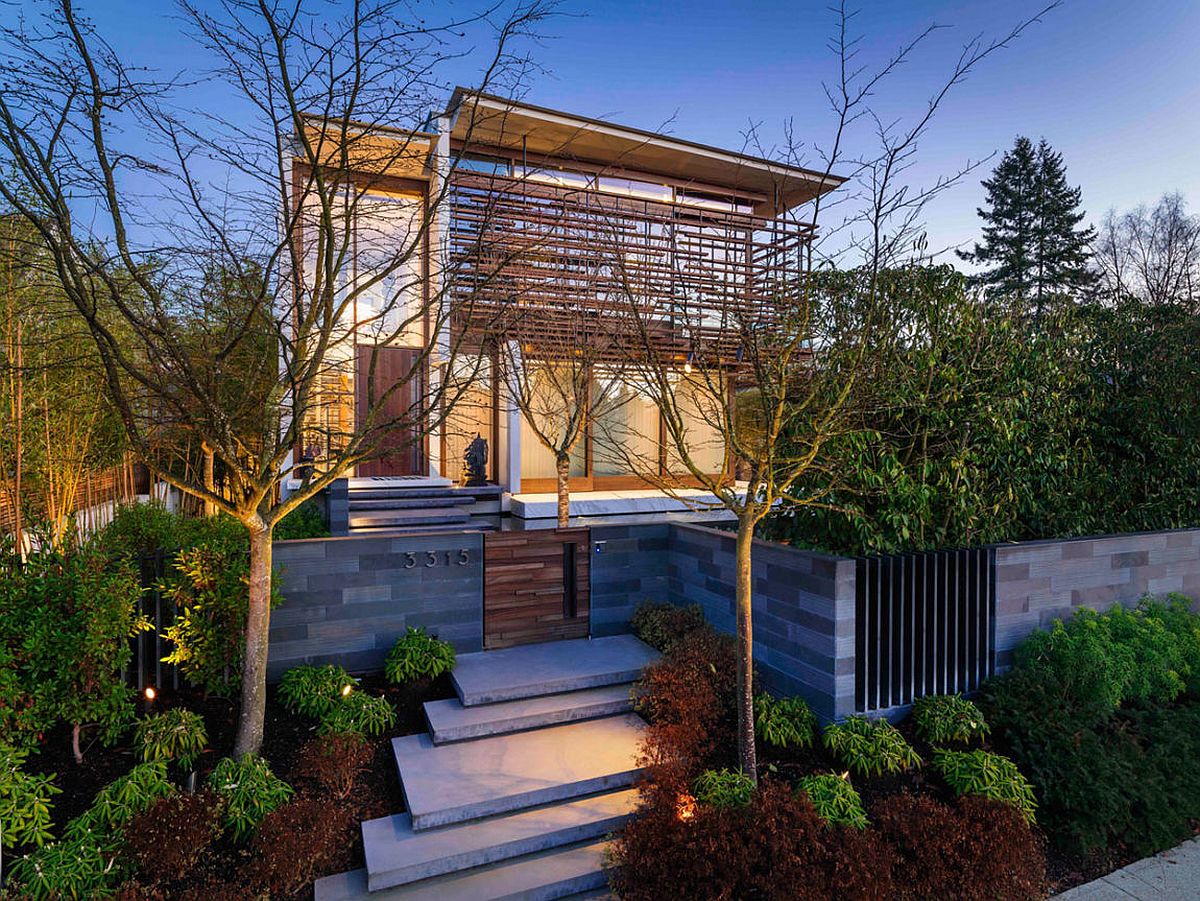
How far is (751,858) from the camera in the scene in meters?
2.90

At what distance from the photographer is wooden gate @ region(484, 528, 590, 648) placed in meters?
5.54

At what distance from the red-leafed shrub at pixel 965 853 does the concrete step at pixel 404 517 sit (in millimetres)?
6580

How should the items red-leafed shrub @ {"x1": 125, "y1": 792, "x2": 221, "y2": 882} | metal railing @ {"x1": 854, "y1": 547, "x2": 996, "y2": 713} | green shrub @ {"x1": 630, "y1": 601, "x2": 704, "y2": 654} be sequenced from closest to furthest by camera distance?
red-leafed shrub @ {"x1": 125, "y1": 792, "x2": 221, "y2": 882}
metal railing @ {"x1": 854, "y1": 547, "x2": 996, "y2": 713}
green shrub @ {"x1": 630, "y1": 601, "x2": 704, "y2": 654}

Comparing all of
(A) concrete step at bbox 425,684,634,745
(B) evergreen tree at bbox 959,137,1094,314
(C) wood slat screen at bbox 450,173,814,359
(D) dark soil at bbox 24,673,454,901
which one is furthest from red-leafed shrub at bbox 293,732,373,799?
(B) evergreen tree at bbox 959,137,1094,314

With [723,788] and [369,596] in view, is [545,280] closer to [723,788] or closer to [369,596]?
[369,596]

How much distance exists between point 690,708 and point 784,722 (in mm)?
704

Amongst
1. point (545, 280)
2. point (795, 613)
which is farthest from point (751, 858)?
point (545, 280)

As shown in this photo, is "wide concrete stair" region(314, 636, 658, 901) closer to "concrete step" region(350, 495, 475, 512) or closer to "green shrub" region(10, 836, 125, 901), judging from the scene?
"green shrub" region(10, 836, 125, 901)

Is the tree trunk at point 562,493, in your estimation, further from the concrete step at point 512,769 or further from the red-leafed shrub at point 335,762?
the red-leafed shrub at point 335,762

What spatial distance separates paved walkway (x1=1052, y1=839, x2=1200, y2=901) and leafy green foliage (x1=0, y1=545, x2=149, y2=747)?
569cm

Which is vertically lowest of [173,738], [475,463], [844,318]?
[173,738]

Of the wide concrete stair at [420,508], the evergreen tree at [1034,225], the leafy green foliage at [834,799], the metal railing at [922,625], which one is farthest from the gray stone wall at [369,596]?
the evergreen tree at [1034,225]

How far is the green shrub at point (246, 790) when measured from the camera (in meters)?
3.25

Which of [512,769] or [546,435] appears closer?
[512,769]
